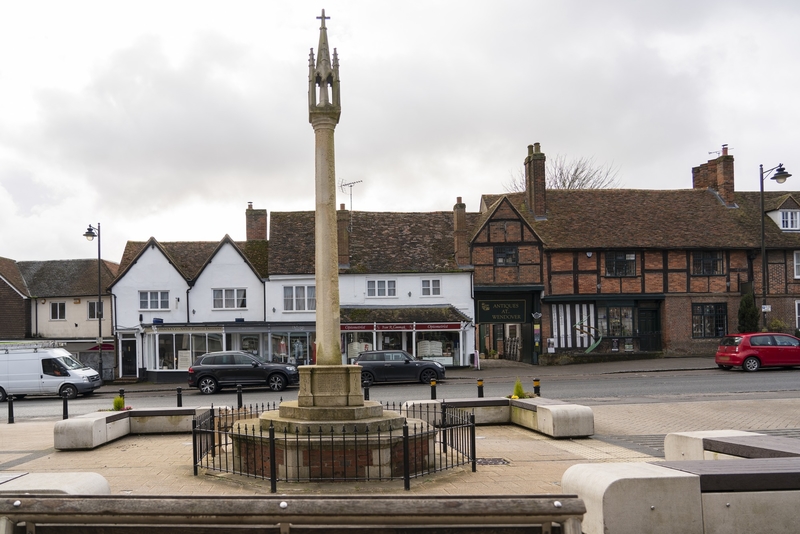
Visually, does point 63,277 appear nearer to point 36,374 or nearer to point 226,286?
point 226,286

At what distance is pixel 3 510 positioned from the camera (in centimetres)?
549

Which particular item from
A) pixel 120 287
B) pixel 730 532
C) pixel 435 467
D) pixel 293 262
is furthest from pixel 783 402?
pixel 120 287

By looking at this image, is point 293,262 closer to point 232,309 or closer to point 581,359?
point 232,309

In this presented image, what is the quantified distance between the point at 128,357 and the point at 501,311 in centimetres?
2028

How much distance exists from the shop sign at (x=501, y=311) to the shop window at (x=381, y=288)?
191 inches

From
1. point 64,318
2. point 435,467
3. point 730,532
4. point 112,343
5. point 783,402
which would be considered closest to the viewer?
point 730,532

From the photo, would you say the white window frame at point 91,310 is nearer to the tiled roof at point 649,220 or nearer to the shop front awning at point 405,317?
the shop front awning at point 405,317

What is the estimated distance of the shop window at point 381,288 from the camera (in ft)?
126

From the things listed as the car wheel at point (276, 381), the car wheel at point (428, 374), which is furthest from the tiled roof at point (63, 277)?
the car wheel at point (428, 374)

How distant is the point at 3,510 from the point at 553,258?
115ft

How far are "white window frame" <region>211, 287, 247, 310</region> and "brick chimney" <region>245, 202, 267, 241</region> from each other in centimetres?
426

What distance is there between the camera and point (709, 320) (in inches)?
1535

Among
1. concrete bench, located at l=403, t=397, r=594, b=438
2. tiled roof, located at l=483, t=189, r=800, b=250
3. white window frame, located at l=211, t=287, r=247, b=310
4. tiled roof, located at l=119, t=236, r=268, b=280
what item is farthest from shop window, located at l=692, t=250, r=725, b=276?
concrete bench, located at l=403, t=397, r=594, b=438

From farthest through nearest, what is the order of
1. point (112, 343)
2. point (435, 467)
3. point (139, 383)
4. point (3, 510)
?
point (112, 343)
point (139, 383)
point (435, 467)
point (3, 510)
